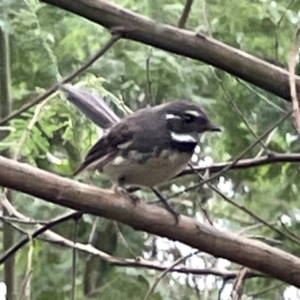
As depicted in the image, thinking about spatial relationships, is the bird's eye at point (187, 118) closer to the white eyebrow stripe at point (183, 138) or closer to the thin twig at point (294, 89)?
the white eyebrow stripe at point (183, 138)

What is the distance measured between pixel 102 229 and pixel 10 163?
49.5 inches

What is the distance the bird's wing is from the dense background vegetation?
0.13 meters

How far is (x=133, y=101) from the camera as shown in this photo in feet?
9.07

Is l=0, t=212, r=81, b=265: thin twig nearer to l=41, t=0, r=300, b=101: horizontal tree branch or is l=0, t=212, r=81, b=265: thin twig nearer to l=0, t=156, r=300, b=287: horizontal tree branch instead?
l=0, t=156, r=300, b=287: horizontal tree branch

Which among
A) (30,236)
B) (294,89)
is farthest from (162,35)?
(30,236)

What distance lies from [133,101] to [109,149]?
34.3 inches

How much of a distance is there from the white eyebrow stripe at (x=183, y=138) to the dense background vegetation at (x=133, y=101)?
0.17m

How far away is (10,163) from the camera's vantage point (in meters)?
1.37

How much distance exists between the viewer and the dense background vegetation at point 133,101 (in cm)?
221

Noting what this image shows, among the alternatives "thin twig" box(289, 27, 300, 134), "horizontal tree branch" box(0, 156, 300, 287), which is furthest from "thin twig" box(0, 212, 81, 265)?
"thin twig" box(289, 27, 300, 134)

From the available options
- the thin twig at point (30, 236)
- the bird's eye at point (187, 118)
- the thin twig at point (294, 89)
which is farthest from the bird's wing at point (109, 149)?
the thin twig at point (294, 89)

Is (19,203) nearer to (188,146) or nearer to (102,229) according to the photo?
(102,229)

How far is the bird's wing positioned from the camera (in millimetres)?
1893

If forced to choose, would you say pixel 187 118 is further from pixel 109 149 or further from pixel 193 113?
pixel 109 149
